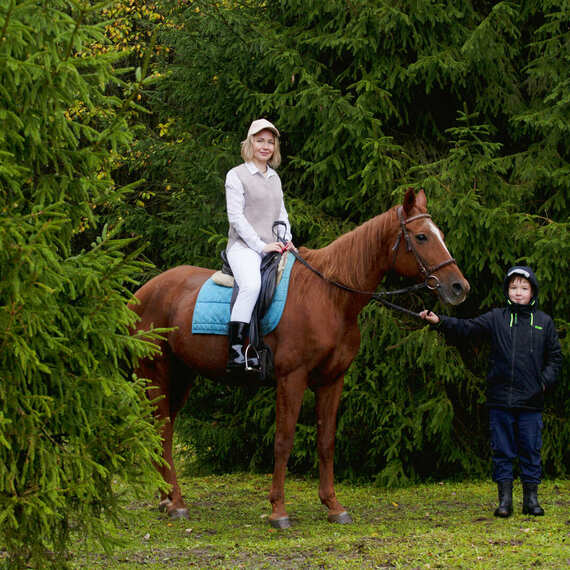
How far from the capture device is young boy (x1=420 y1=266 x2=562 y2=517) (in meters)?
6.78

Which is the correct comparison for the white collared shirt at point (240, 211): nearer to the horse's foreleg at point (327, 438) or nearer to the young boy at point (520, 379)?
the horse's foreleg at point (327, 438)

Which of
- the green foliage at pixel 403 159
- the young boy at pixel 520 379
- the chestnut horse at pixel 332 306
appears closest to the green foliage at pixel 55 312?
the chestnut horse at pixel 332 306

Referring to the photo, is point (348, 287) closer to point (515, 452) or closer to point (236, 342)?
point (236, 342)

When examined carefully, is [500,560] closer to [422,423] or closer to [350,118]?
[422,423]

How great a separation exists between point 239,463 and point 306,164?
408cm

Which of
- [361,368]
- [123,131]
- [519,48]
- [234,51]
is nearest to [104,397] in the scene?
[123,131]

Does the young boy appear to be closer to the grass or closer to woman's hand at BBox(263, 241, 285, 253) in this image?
the grass

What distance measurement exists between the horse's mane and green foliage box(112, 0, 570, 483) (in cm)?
187

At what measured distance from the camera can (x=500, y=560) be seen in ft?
17.3

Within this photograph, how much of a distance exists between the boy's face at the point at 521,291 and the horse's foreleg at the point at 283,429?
194 cm

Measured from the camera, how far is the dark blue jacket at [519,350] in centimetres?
678

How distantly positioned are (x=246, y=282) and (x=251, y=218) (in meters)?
0.70

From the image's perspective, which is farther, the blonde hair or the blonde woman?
the blonde hair

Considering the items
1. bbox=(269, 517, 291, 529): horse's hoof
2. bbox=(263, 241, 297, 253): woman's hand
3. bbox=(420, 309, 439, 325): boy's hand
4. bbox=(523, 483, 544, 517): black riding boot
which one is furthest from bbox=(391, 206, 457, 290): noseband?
bbox=(269, 517, 291, 529): horse's hoof
